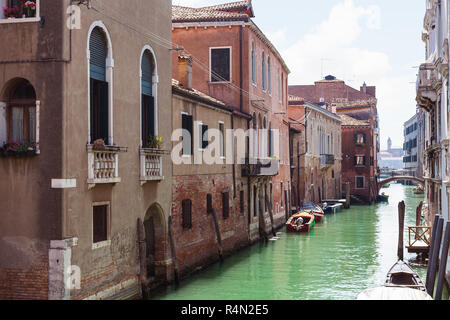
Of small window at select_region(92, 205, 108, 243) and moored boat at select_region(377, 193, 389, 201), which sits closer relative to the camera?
small window at select_region(92, 205, 108, 243)

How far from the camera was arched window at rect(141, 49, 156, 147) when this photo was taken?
12.8 m

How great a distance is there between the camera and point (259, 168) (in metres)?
22.0

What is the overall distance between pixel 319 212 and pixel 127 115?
847 inches

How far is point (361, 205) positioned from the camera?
4681 cm

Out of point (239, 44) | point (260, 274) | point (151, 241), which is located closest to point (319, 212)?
point (239, 44)

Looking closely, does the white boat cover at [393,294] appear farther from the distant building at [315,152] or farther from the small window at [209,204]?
the distant building at [315,152]

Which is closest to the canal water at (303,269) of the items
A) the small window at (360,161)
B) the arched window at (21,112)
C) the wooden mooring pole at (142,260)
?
the wooden mooring pole at (142,260)

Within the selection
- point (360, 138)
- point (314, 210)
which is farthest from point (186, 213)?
point (360, 138)

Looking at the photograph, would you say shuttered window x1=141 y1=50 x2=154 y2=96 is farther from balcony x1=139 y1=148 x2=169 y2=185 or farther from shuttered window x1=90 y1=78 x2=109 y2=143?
shuttered window x1=90 y1=78 x2=109 y2=143

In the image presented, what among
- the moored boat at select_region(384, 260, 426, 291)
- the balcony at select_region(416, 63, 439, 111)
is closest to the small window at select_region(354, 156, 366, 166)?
the balcony at select_region(416, 63, 439, 111)

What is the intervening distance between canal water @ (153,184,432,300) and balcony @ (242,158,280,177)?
2508mm

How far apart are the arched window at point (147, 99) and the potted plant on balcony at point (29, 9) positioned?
11.2 ft

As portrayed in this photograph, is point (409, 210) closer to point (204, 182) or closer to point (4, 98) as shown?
point (204, 182)

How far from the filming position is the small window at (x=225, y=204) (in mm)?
18766
